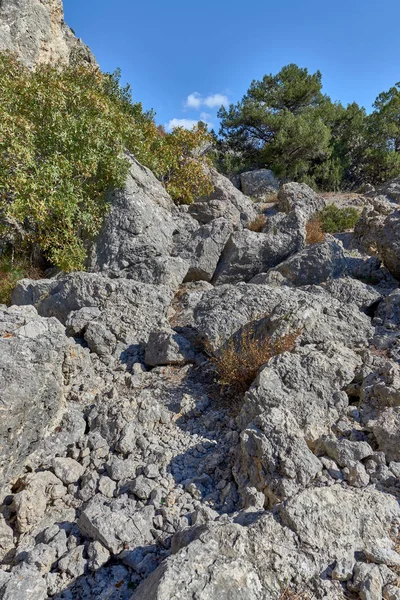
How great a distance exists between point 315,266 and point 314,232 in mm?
3384

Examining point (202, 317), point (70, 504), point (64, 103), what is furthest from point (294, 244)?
point (70, 504)

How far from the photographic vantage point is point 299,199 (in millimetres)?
12398

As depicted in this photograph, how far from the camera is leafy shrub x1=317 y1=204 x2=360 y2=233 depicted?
11.2 m

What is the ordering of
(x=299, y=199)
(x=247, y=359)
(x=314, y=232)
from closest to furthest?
1. (x=247, y=359)
2. (x=314, y=232)
3. (x=299, y=199)

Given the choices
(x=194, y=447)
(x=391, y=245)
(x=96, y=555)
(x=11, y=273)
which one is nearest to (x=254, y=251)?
(x=391, y=245)

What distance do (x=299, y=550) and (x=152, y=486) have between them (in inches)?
55.9

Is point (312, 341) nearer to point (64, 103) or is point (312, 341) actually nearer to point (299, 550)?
point (299, 550)

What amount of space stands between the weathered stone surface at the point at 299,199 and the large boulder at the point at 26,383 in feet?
31.2

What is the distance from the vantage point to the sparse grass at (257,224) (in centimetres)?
1081

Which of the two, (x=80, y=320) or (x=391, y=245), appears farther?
(x=391, y=245)

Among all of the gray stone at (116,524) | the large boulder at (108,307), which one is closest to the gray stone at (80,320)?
the large boulder at (108,307)

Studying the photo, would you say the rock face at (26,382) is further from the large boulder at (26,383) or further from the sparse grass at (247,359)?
the sparse grass at (247,359)

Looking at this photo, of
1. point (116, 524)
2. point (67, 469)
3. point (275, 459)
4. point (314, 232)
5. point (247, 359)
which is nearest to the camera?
point (116, 524)

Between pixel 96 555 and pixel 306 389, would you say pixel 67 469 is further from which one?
pixel 306 389
